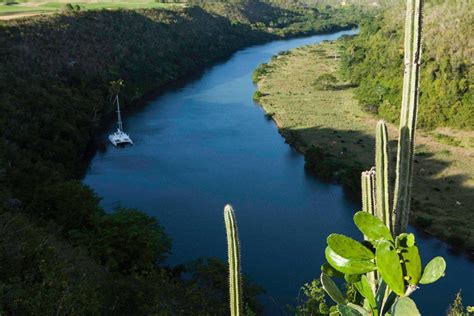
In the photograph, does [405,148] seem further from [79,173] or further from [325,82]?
[325,82]

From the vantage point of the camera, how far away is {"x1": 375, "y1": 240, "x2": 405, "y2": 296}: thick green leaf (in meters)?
2.98

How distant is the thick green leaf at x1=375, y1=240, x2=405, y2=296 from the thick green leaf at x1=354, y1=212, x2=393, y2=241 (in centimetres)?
22

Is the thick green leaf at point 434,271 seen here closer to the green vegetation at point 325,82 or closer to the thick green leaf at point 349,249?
the thick green leaf at point 349,249

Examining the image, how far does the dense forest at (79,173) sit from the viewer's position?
44.0 feet

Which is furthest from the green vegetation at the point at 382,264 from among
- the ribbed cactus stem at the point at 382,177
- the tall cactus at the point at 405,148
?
the ribbed cactus stem at the point at 382,177

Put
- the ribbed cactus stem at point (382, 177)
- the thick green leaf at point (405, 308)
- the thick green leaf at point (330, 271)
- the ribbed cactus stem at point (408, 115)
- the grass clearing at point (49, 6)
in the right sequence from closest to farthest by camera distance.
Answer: the thick green leaf at point (405, 308) < the thick green leaf at point (330, 271) < the ribbed cactus stem at point (408, 115) < the ribbed cactus stem at point (382, 177) < the grass clearing at point (49, 6)

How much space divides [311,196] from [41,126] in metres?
18.9

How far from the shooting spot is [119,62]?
182 feet

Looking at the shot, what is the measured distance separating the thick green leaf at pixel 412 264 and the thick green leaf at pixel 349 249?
0.25m

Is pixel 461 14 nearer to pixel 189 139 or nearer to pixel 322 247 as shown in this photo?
pixel 189 139

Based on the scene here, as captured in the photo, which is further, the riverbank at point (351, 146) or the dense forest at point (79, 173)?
Result: the riverbank at point (351, 146)

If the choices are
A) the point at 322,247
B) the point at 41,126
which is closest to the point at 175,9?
the point at 41,126

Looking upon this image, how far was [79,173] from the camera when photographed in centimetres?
3231

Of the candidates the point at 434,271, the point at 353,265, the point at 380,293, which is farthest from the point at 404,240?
the point at 380,293
